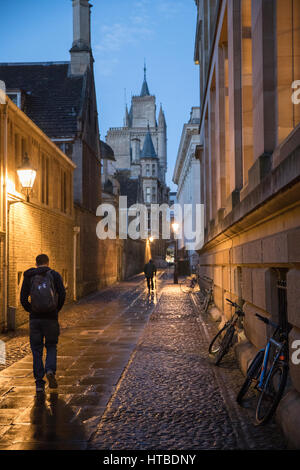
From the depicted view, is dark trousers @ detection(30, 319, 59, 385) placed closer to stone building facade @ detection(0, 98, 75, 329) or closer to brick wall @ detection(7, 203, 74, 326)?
stone building facade @ detection(0, 98, 75, 329)

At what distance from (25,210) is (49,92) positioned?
519 inches

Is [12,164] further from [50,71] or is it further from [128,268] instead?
[128,268]

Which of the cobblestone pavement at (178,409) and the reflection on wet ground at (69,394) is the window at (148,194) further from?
the cobblestone pavement at (178,409)

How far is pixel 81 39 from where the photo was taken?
84.0ft

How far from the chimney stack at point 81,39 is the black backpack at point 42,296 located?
2096cm

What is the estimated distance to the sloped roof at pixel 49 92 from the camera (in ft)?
74.1

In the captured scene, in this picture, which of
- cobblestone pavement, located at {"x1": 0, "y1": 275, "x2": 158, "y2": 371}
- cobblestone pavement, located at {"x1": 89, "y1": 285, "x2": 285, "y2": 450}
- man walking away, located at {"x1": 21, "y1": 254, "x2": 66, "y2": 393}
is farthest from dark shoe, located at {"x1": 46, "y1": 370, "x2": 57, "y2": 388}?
cobblestone pavement, located at {"x1": 0, "y1": 275, "x2": 158, "y2": 371}

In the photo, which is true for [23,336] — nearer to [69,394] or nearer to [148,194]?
[69,394]

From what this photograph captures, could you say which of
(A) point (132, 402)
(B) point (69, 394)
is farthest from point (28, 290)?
(A) point (132, 402)

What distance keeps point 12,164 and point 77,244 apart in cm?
876

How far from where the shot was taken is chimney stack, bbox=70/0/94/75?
25.0m

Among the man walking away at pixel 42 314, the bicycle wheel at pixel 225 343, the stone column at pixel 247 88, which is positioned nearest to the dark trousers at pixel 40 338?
the man walking away at pixel 42 314

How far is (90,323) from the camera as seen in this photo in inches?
481

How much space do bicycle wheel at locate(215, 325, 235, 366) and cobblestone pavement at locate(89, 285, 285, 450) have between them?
17cm
